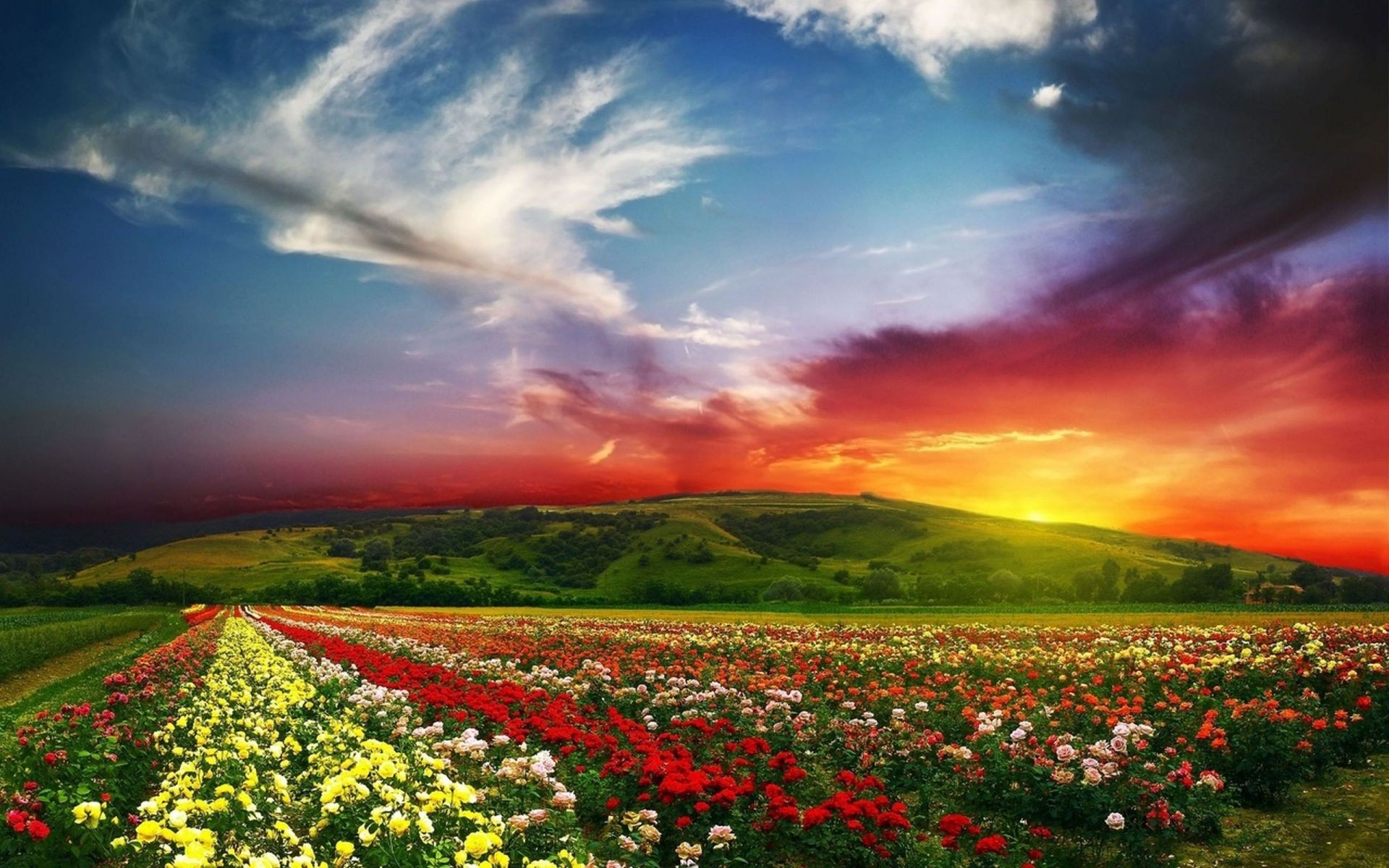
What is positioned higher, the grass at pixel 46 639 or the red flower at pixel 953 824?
the red flower at pixel 953 824

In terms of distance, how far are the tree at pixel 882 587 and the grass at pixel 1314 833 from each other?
68962mm

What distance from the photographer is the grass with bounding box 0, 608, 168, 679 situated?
1160 inches

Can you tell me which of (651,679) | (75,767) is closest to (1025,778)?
(651,679)

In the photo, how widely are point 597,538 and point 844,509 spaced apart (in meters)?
74.7

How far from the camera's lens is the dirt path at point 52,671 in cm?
2566

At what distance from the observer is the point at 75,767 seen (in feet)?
28.3

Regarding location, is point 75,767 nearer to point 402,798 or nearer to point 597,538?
point 402,798

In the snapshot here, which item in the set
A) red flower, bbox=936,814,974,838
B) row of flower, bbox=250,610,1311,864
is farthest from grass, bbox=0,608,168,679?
red flower, bbox=936,814,974,838

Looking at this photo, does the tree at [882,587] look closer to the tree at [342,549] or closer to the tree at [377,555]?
the tree at [377,555]

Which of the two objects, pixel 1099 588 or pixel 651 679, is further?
pixel 1099 588

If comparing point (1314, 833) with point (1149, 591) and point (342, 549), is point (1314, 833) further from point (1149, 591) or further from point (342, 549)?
point (342, 549)

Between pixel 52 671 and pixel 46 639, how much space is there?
4189 mm

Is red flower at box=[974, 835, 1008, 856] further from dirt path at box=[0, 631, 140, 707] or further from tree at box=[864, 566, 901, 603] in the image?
→ tree at box=[864, 566, 901, 603]

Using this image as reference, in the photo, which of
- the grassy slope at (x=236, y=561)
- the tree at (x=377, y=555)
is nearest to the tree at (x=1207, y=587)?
the tree at (x=377, y=555)
